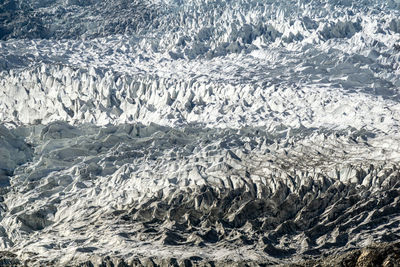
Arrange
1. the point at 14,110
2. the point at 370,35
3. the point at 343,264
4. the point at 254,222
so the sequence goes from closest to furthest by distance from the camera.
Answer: the point at 343,264
the point at 254,222
the point at 14,110
the point at 370,35

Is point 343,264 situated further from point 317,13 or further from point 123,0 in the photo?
point 123,0

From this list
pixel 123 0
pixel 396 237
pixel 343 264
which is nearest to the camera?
pixel 343 264

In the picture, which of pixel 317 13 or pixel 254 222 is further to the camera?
pixel 317 13

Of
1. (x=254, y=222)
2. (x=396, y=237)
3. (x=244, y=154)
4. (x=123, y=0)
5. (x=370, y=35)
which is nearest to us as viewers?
(x=396, y=237)

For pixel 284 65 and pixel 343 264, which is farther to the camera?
pixel 284 65

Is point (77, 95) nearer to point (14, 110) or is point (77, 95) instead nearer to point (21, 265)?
point (14, 110)

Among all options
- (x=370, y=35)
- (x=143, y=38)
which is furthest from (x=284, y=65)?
(x=143, y=38)

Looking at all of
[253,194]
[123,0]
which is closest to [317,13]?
A: [123,0]
